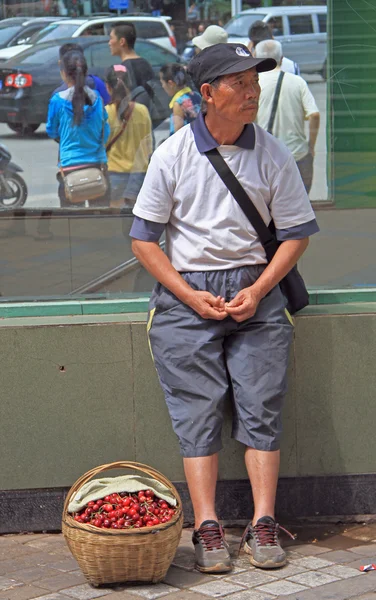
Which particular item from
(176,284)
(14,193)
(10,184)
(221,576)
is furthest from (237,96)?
(10,184)

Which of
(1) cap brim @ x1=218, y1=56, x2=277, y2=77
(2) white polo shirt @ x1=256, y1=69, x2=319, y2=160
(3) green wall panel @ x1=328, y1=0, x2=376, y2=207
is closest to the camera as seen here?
(1) cap brim @ x1=218, y1=56, x2=277, y2=77

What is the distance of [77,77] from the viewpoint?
7.32m

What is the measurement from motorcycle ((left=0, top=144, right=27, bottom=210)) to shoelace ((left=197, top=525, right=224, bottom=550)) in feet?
6.74

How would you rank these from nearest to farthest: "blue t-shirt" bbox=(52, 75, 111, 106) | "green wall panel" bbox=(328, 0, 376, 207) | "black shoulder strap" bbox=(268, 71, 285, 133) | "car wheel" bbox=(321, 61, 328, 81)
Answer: "green wall panel" bbox=(328, 0, 376, 207), "car wheel" bbox=(321, 61, 328, 81), "black shoulder strap" bbox=(268, 71, 285, 133), "blue t-shirt" bbox=(52, 75, 111, 106)

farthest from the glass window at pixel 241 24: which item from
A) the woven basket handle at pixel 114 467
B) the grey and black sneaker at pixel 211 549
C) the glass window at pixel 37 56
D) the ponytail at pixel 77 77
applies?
the grey and black sneaker at pixel 211 549

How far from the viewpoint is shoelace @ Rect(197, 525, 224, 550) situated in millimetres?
4027

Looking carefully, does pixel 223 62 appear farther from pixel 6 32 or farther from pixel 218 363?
pixel 6 32

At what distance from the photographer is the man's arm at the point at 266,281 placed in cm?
401

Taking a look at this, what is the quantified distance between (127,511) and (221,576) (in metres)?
0.46

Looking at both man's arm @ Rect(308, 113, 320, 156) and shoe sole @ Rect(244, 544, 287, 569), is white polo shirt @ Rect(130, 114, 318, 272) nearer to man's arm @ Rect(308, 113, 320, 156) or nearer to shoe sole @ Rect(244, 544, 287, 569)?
shoe sole @ Rect(244, 544, 287, 569)

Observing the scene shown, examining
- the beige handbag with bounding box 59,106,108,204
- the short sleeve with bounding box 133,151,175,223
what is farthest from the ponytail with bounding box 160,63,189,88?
the short sleeve with bounding box 133,151,175,223

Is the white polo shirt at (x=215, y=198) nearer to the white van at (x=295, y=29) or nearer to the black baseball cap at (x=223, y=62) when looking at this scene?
the black baseball cap at (x=223, y=62)

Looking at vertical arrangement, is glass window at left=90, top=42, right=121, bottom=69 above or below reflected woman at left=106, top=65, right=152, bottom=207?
above

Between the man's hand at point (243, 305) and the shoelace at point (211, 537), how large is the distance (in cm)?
81
